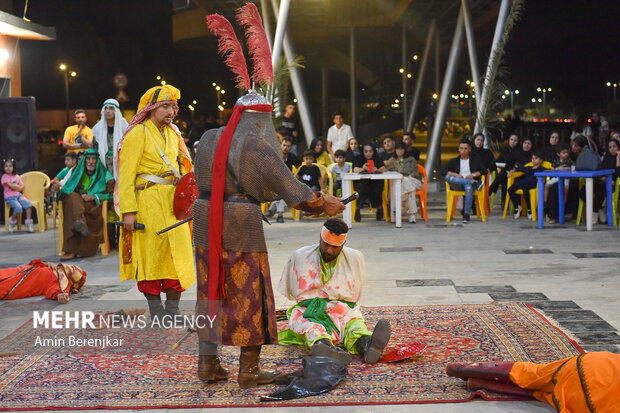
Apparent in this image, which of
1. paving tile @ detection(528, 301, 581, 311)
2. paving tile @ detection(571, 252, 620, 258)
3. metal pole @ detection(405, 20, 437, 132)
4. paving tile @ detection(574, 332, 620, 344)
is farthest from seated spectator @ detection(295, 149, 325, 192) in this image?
metal pole @ detection(405, 20, 437, 132)

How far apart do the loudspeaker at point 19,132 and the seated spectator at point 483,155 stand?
652 centimetres

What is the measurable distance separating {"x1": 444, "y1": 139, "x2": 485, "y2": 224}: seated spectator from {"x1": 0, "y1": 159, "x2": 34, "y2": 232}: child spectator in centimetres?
574

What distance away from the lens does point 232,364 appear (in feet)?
13.4

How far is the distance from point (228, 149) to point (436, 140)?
39.1ft

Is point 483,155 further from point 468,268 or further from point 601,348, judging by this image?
point 601,348

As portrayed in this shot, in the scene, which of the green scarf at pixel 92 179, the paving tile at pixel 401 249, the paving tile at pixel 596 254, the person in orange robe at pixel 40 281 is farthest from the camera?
the green scarf at pixel 92 179

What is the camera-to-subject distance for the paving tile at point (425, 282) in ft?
19.7

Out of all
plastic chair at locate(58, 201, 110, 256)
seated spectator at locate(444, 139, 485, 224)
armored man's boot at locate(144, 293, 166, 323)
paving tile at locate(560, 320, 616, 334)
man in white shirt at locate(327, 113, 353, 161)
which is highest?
man in white shirt at locate(327, 113, 353, 161)

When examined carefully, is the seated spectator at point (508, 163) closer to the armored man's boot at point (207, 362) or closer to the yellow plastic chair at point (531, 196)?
the yellow plastic chair at point (531, 196)

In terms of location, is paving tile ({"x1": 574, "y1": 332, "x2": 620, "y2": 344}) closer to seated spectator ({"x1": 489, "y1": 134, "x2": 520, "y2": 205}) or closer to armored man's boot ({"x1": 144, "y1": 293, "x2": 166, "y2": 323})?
armored man's boot ({"x1": 144, "y1": 293, "x2": 166, "y2": 323})

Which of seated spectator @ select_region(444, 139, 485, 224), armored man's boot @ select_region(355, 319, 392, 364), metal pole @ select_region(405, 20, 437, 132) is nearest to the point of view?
armored man's boot @ select_region(355, 319, 392, 364)

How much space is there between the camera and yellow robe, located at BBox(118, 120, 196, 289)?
15.3ft

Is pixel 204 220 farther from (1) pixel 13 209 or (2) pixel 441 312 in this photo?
(1) pixel 13 209

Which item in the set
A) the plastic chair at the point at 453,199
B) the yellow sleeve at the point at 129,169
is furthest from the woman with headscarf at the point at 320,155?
the yellow sleeve at the point at 129,169
